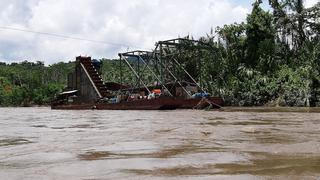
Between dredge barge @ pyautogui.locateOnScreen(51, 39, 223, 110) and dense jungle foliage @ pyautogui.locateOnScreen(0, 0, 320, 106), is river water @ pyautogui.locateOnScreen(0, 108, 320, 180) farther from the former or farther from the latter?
dense jungle foliage @ pyautogui.locateOnScreen(0, 0, 320, 106)

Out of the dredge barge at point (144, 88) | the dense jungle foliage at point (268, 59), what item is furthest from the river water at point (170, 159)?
the dense jungle foliage at point (268, 59)

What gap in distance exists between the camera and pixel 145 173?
550 centimetres

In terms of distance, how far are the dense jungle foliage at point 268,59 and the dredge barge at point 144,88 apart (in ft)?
8.68

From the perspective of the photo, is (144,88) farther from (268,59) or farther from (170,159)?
(170,159)

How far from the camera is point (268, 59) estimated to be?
4191cm

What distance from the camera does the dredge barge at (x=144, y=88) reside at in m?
34.2

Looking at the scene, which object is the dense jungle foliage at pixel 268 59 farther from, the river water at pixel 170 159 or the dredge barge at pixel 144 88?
the river water at pixel 170 159

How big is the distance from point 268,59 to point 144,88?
489 inches

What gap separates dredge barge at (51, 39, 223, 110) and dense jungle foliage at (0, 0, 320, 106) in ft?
8.68

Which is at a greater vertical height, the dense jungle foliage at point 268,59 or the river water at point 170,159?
the dense jungle foliage at point 268,59

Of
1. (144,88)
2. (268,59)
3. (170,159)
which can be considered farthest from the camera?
(144,88)

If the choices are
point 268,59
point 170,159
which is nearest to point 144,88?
point 268,59

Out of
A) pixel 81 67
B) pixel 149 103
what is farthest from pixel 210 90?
pixel 81 67

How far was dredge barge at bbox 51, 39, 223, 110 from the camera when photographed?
34.2 metres
